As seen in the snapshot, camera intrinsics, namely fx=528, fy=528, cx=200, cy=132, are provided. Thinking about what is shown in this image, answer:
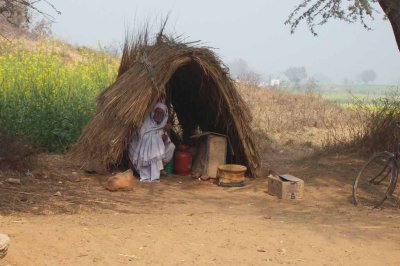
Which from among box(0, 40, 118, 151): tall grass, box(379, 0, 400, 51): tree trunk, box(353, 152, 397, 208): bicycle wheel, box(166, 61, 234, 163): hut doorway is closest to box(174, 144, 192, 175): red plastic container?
box(166, 61, 234, 163): hut doorway

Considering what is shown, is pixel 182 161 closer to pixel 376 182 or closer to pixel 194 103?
pixel 194 103

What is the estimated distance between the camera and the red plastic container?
27.1 ft

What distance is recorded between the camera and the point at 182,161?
27.1 ft

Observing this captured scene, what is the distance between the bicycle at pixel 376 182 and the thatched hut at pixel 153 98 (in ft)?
5.28

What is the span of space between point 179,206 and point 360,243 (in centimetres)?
222

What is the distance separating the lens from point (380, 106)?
9.16 m

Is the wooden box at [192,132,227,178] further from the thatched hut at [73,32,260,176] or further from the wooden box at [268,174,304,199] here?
the wooden box at [268,174,304,199]

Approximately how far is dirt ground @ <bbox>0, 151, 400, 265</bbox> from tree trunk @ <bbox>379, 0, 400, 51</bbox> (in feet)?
7.89

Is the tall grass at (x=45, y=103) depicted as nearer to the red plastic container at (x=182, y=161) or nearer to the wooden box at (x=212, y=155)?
the red plastic container at (x=182, y=161)

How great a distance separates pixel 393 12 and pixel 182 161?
391 centimetres

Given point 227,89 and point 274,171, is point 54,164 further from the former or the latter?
point 274,171

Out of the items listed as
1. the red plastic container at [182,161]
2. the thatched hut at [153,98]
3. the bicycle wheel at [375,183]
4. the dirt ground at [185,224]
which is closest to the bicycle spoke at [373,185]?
the bicycle wheel at [375,183]

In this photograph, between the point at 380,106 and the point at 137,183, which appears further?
the point at 380,106

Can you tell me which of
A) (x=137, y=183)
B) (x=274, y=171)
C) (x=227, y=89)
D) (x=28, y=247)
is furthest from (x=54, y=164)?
(x=28, y=247)
